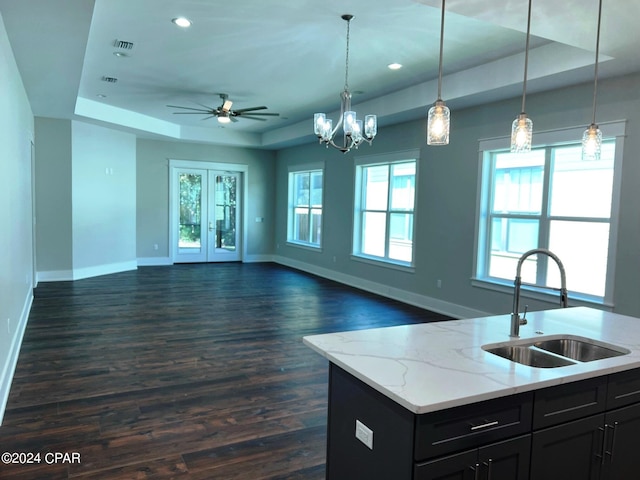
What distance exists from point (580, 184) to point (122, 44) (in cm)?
495

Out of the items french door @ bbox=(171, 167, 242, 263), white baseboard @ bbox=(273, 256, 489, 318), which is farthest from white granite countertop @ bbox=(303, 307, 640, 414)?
french door @ bbox=(171, 167, 242, 263)

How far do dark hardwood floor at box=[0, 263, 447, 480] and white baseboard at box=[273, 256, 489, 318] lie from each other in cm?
27

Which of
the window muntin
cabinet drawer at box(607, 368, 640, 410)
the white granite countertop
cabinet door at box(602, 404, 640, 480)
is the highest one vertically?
the window muntin

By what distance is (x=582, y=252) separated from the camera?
15.4 feet

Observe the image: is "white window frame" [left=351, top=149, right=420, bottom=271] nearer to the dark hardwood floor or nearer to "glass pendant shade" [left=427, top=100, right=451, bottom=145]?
the dark hardwood floor

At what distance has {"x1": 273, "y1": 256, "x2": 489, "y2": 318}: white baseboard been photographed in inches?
235

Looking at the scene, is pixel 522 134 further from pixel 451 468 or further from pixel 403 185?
pixel 403 185

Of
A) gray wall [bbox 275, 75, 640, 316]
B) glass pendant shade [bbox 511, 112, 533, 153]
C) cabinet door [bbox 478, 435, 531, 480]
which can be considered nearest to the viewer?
cabinet door [bbox 478, 435, 531, 480]

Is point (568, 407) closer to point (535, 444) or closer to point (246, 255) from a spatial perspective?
point (535, 444)

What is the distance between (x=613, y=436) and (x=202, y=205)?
977cm

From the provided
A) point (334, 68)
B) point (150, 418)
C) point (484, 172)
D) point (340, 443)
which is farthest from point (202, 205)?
point (340, 443)

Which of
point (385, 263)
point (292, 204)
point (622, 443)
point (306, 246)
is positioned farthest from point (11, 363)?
point (292, 204)

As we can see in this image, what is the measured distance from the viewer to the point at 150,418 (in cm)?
299

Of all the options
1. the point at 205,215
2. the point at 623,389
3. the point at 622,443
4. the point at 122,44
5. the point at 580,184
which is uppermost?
the point at 122,44
